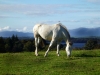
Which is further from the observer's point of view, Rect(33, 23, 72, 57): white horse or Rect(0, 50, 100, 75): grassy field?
Rect(33, 23, 72, 57): white horse

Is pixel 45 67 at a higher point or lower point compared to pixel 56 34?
lower

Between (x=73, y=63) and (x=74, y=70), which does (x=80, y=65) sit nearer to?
(x=73, y=63)

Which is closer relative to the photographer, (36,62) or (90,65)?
(90,65)

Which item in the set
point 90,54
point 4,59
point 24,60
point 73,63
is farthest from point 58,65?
point 90,54

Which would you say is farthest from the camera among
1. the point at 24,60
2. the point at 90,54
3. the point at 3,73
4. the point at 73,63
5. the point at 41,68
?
the point at 90,54

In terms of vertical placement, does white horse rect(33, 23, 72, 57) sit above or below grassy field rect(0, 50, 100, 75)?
above

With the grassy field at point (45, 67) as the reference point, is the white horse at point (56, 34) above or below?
above

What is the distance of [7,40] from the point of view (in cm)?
5772

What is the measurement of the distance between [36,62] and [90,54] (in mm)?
6768

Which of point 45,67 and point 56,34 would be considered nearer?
point 45,67

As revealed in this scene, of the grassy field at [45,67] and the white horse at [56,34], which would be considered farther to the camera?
the white horse at [56,34]

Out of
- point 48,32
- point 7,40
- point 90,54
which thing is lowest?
point 7,40

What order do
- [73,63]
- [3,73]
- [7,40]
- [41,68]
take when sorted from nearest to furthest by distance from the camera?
[3,73]
[41,68]
[73,63]
[7,40]

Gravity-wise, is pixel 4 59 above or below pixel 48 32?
below
